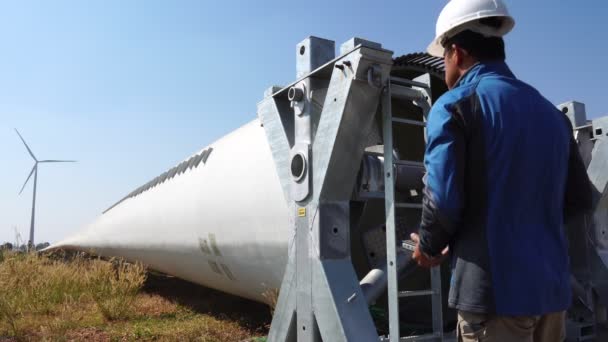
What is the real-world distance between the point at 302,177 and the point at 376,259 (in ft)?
3.67

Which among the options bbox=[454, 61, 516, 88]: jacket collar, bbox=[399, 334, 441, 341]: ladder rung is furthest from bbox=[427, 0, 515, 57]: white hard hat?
bbox=[399, 334, 441, 341]: ladder rung

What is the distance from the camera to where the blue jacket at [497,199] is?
1716 millimetres

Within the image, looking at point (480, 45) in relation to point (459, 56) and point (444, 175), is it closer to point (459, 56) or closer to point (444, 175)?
point (459, 56)

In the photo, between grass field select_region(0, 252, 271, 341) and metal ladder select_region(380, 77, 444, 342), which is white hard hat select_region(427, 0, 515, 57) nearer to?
metal ladder select_region(380, 77, 444, 342)

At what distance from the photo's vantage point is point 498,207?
1.74 metres

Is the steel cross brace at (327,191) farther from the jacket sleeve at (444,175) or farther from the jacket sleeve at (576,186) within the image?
the jacket sleeve at (576,186)

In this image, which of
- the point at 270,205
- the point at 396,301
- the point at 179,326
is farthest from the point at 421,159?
the point at 179,326

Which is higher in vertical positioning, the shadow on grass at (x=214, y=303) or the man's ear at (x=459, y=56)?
the man's ear at (x=459, y=56)

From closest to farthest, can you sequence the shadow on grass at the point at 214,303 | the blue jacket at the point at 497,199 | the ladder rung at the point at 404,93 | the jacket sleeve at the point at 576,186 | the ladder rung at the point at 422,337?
the blue jacket at the point at 497,199, the jacket sleeve at the point at 576,186, the ladder rung at the point at 422,337, the ladder rung at the point at 404,93, the shadow on grass at the point at 214,303

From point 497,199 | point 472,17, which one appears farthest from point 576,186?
point 472,17

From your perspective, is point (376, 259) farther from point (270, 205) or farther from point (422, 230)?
point (422, 230)

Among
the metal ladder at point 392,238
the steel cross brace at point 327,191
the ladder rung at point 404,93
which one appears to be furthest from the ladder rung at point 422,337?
the ladder rung at point 404,93

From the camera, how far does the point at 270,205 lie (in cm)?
418

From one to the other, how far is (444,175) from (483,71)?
47cm
